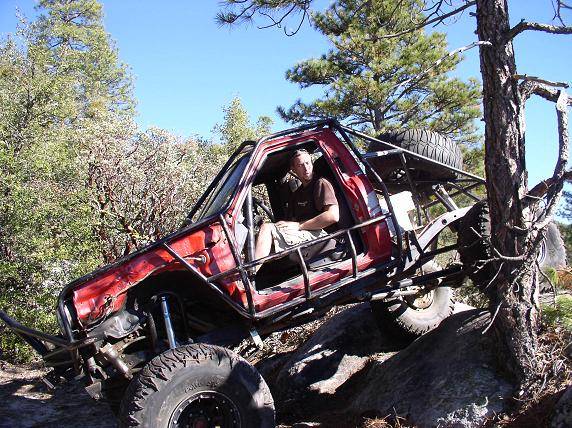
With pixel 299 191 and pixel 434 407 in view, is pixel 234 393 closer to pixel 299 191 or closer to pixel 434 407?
pixel 434 407

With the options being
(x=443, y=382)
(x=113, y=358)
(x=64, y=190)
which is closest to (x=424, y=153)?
(x=443, y=382)

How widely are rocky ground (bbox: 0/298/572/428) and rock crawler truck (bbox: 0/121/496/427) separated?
0.69 m

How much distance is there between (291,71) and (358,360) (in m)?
14.2

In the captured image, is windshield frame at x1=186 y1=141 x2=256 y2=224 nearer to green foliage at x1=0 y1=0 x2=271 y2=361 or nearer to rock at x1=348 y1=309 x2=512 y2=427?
rock at x1=348 y1=309 x2=512 y2=427

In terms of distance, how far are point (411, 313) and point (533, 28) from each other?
3.16 m

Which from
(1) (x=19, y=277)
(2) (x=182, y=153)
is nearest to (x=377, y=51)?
(2) (x=182, y=153)

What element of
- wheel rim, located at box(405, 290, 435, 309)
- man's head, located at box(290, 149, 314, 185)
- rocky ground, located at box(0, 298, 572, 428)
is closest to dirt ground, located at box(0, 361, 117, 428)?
rocky ground, located at box(0, 298, 572, 428)

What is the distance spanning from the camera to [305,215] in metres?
5.02

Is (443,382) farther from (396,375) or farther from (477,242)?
(477,242)

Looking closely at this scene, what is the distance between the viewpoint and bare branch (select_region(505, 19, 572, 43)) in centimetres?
378

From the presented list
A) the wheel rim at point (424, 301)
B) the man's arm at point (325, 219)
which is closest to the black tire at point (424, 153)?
the man's arm at point (325, 219)

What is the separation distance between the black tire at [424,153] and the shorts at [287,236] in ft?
4.20

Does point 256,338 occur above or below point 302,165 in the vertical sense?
below

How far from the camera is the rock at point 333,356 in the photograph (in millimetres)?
5727
